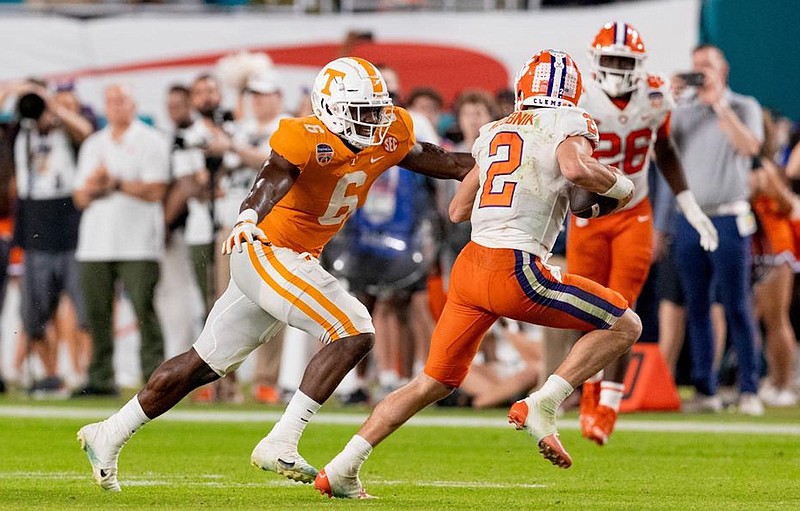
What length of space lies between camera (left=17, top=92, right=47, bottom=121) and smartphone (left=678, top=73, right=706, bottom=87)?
5242mm

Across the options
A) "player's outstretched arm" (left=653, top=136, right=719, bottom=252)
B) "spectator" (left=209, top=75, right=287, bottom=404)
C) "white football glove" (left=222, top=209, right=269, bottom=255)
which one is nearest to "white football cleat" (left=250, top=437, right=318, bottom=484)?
"white football glove" (left=222, top=209, right=269, bottom=255)

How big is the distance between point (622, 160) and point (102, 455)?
12.4 feet

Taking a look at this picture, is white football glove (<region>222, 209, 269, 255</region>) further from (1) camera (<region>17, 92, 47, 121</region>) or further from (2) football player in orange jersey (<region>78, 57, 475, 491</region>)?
(1) camera (<region>17, 92, 47, 121</region>)

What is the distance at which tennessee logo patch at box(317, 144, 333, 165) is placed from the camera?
23.9 feet

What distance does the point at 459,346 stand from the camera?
7.17m

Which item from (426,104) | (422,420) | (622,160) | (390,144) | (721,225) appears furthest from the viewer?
(426,104)

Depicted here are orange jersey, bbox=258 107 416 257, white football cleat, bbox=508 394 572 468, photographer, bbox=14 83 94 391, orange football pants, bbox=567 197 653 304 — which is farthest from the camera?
photographer, bbox=14 83 94 391

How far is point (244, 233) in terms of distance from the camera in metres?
6.72

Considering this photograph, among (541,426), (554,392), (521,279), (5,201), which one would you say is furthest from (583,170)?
(5,201)

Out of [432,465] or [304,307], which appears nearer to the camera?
[304,307]

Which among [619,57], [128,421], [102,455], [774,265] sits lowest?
[774,265]

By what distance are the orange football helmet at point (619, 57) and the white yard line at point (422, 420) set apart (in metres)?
2.52

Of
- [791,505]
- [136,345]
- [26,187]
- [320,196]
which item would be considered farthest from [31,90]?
[791,505]

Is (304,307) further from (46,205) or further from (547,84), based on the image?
(46,205)
